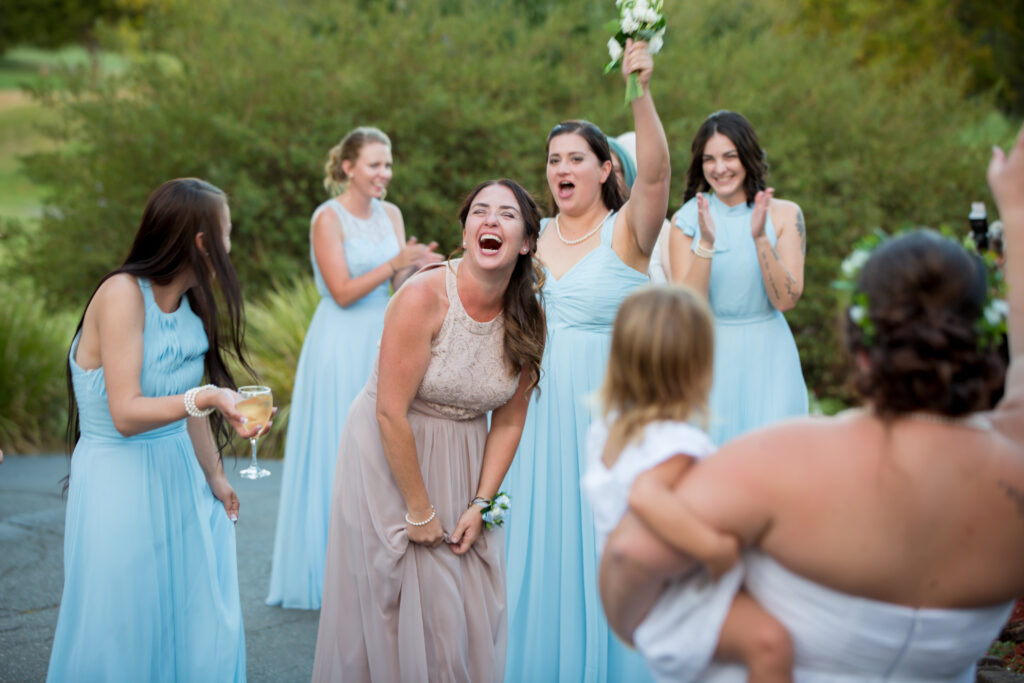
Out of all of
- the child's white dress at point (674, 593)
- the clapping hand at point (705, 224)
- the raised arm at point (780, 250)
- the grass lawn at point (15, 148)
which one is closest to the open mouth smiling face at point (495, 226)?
the child's white dress at point (674, 593)

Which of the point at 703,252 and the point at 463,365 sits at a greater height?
the point at 703,252

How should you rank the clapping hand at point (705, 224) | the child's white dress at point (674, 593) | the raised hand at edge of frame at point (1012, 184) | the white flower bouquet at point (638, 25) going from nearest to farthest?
the child's white dress at point (674, 593) < the raised hand at edge of frame at point (1012, 184) < the white flower bouquet at point (638, 25) < the clapping hand at point (705, 224)

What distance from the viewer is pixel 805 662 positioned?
2.28 metres

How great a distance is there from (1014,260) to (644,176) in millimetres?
1950

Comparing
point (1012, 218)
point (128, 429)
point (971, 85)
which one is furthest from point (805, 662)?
point (971, 85)

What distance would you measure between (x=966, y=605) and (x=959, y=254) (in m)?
0.77

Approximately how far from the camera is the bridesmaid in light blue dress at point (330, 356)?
587cm

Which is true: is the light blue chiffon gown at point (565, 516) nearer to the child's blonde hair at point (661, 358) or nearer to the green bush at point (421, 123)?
the child's blonde hair at point (661, 358)

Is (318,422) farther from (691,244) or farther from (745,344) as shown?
(745,344)

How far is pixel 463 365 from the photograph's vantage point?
365cm

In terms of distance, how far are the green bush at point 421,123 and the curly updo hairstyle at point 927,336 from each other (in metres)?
8.61

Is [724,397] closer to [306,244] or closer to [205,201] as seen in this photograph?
[205,201]

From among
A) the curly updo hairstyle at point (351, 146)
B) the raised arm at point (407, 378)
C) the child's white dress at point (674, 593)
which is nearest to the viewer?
the child's white dress at point (674, 593)

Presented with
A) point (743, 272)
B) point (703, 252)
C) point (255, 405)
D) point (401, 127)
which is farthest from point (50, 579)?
point (401, 127)
